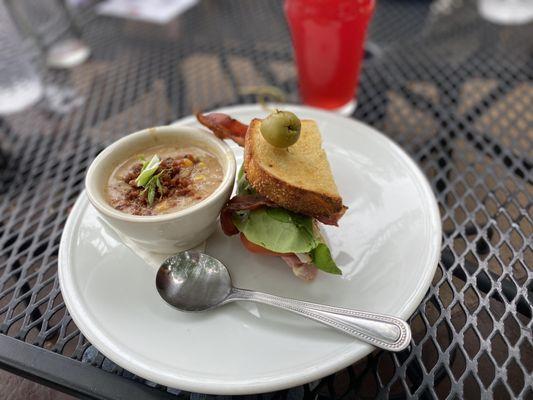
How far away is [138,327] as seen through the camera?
90 cm

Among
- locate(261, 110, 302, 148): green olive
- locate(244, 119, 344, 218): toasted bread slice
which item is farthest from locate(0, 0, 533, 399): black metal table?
locate(261, 110, 302, 148): green olive

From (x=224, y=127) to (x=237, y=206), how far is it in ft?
0.85

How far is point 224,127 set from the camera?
46.8 inches

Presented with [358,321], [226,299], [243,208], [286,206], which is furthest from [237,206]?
A: [358,321]

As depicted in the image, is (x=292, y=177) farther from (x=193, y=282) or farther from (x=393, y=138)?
(x=393, y=138)

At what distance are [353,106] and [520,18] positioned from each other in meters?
1.24

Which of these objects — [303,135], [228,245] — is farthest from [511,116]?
[228,245]

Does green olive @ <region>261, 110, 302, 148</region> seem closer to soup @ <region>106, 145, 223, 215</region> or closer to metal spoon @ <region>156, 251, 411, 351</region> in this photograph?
soup @ <region>106, 145, 223, 215</region>

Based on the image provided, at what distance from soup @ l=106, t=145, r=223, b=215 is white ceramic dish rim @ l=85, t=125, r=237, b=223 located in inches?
1.6

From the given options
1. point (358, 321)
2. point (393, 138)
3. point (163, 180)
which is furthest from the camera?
point (393, 138)

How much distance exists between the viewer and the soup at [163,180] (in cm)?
104

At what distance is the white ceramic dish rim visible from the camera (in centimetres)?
95

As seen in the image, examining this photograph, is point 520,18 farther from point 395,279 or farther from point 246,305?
point 246,305

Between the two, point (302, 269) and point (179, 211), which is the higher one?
point (179, 211)
